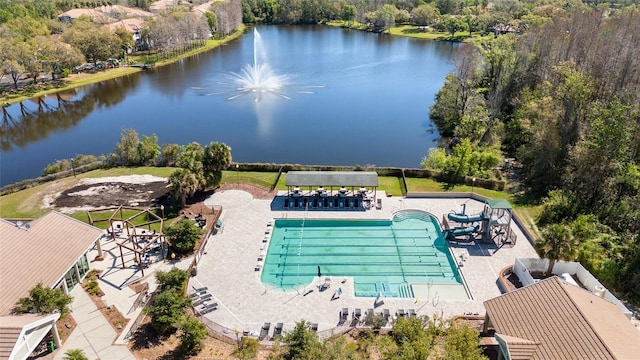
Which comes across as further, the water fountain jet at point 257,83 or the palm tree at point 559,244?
the water fountain jet at point 257,83

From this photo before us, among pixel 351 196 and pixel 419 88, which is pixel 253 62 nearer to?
pixel 419 88

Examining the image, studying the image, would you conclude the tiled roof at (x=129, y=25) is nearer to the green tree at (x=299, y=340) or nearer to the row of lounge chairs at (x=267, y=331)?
the row of lounge chairs at (x=267, y=331)

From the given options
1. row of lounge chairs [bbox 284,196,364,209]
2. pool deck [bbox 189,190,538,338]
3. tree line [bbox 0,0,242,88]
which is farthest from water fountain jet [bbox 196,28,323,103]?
pool deck [bbox 189,190,538,338]

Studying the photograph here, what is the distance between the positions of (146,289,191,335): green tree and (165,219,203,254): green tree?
22.5ft

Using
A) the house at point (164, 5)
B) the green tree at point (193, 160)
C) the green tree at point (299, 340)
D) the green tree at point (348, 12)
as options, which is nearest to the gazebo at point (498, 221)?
the green tree at point (299, 340)

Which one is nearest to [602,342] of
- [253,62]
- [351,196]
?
[351,196]

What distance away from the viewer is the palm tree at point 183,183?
34750 mm

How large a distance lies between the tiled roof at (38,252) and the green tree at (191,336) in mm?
8396

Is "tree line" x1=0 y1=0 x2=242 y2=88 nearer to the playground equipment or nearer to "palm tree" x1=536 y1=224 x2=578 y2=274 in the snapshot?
the playground equipment

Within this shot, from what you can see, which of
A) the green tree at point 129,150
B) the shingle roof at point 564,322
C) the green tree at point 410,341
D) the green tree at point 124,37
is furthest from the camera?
the green tree at point 124,37

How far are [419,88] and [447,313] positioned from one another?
5617 cm

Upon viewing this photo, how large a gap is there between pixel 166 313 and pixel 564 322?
61.4 ft

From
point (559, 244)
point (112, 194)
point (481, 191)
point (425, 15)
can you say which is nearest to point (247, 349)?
point (559, 244)

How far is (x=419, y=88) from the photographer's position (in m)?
74.8
